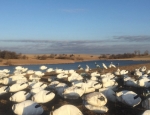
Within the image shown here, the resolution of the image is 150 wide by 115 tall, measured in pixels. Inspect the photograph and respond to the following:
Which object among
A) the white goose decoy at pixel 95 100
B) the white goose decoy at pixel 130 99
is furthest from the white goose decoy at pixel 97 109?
the white goose decoy at pixel 130 99

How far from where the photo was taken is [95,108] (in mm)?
12930

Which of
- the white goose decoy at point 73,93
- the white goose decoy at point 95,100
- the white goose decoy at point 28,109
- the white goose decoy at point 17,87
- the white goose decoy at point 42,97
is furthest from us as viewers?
the white goose decoy at point 17,87

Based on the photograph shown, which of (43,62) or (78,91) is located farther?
(43,62)

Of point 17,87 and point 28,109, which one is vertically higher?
point 28,109

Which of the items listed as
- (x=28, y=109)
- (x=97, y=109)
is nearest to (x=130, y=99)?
(x=97, y=109)

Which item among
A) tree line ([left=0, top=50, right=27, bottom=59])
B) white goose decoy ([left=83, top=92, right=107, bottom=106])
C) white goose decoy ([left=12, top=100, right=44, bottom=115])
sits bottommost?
tree line ([left=0, top=50, right=27, bottom=59])

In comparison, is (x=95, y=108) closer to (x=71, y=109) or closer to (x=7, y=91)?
(x=71, y=109)

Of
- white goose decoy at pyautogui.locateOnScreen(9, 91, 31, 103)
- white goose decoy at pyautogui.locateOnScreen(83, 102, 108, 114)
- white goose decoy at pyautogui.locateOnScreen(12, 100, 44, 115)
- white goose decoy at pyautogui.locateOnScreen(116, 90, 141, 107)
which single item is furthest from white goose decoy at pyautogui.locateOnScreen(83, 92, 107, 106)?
white goose decoy at pyautogui.locateOnScreen(9, 91, 31, 103)

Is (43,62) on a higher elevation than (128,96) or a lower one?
lower

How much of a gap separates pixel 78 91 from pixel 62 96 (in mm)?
1225

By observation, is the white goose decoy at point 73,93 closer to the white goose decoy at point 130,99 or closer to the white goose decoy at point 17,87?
the white goose decoy at point 130,99

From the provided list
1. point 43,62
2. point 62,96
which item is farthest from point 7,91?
point 43,62

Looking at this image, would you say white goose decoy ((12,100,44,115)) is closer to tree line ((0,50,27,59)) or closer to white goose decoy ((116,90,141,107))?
white goose decoy ((116,90,141,107))

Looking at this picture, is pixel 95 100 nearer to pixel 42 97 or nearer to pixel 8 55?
pixel 42 97
